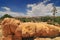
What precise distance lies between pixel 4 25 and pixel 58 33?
8.14 ft

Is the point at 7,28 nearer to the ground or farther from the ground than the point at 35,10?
nearer to the ground

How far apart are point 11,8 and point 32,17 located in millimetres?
1567

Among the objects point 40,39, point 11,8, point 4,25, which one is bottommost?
point 40,39

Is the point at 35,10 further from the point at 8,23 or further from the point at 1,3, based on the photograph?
the point at 8,23

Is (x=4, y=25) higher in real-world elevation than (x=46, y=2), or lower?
lower

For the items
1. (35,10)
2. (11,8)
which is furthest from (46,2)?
(11,8)

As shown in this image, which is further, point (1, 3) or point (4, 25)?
point (1, 3)

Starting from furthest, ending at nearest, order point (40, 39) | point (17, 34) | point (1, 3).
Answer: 1. point (1, 3)
2. point (40, 39)
3. point (17, 34)

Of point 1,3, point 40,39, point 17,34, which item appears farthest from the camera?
point 1,3

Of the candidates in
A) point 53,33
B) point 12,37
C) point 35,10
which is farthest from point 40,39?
point 35,10

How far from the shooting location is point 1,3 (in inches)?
548

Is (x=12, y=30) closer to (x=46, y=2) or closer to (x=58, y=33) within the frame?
(x=58, y=33)

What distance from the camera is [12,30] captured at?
9367 mm

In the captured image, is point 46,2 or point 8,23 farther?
point 46,2
